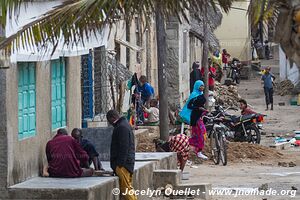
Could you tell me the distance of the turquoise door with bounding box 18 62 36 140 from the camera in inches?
510

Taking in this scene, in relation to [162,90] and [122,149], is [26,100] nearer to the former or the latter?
[122,149]

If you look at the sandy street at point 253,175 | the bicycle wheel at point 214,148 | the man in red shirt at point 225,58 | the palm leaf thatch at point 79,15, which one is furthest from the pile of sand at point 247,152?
the man in red shirt at point 225,58

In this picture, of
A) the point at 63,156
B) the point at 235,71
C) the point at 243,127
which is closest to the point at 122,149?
the point at 63,156

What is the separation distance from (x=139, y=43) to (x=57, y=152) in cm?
1298

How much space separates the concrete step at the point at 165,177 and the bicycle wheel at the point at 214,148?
368 cm

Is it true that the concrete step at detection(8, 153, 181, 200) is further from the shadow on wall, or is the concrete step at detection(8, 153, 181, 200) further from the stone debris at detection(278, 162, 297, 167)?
the stone debris at detection(278, 162, 297, 167)

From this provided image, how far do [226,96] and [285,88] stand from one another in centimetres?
525

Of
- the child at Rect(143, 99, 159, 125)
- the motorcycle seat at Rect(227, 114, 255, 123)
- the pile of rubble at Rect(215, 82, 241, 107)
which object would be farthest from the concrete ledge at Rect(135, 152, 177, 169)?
the pile of rubble at Rect(215, 82, 241, 107)

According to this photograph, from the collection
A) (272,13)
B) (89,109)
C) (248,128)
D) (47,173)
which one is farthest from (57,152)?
(248,128)

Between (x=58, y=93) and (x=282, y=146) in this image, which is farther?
(x=282, y=146)

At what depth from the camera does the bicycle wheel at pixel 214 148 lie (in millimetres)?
19578

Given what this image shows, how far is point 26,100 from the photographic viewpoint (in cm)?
1323

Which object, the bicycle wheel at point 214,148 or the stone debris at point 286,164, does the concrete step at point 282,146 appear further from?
the bicycle wheel at point 214,148

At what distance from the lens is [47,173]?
13641 millimetres
